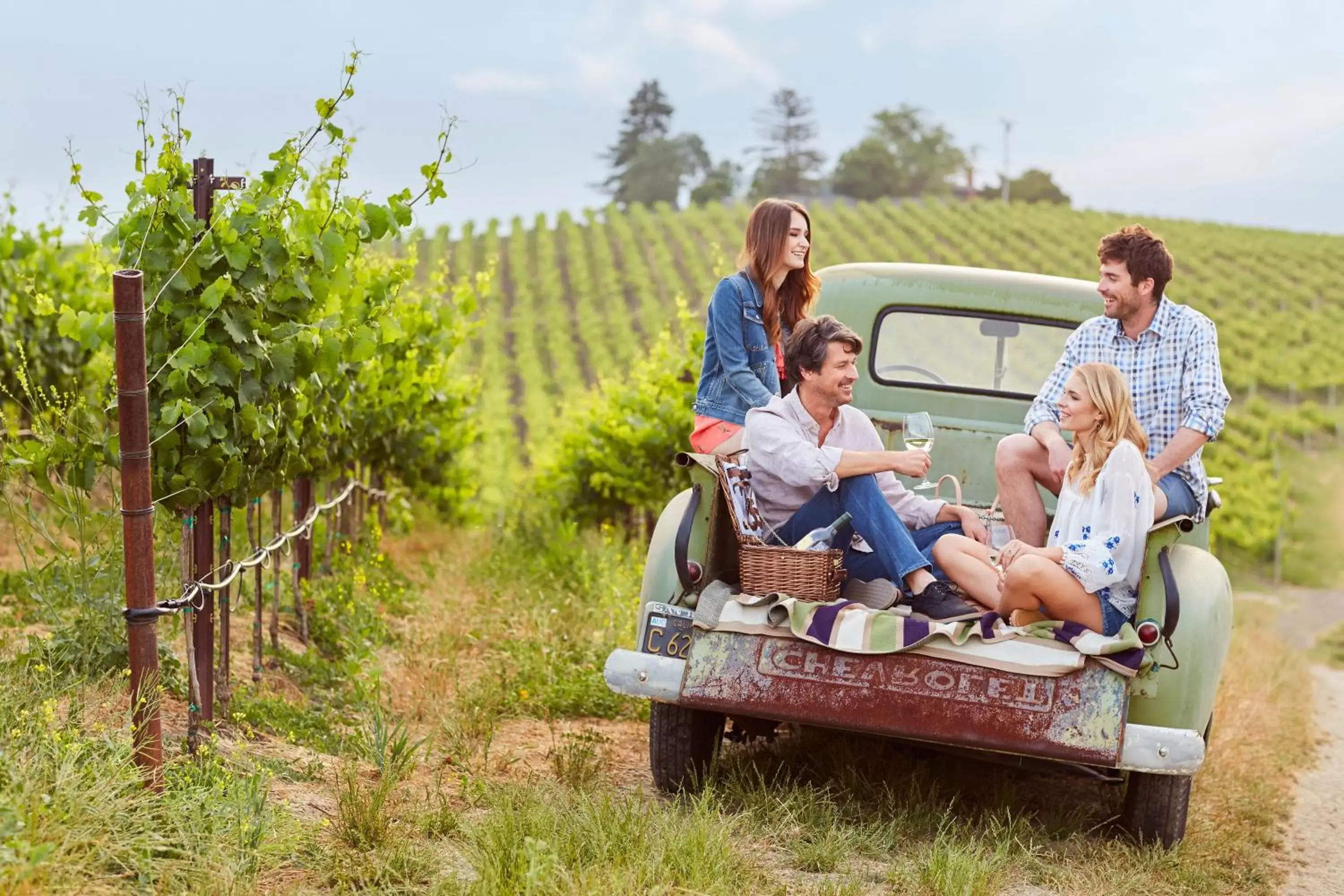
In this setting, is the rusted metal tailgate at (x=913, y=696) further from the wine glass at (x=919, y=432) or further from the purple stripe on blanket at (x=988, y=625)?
the wine glass at (x=919, y=432)

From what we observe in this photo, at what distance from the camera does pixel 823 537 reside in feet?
15.6

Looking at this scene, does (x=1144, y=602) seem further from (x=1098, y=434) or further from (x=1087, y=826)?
(x=1087, y=826)

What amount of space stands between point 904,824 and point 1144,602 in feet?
3.79

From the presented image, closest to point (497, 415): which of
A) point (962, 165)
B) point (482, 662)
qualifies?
point (482, 662)

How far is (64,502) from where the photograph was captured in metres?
5.10

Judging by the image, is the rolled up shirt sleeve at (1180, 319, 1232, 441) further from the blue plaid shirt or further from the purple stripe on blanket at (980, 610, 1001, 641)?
the purple stripe on blanket at (980, 610, 1001, 641)

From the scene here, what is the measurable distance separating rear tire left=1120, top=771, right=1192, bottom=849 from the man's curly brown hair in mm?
2083

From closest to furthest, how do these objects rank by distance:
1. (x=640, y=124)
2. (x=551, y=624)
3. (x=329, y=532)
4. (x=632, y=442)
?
(x=551, y=624) < (x=329, y=532) < (x=632, y=442) < (x=640, y=124)

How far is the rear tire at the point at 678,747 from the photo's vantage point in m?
4.79

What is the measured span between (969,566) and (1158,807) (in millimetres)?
1022

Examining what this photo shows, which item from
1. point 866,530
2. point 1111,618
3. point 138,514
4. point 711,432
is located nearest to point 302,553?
point 711,432

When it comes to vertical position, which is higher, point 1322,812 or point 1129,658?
point 1129,658

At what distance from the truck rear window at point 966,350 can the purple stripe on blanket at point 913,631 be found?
2.56 meters

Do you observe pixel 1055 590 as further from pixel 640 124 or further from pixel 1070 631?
pixel 640 124
